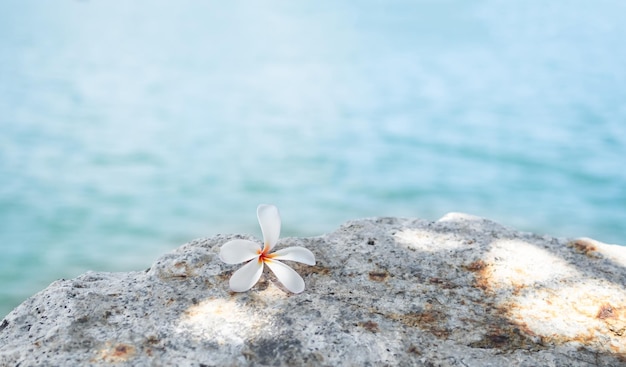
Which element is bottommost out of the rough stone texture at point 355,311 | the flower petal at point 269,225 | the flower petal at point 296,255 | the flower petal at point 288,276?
the rough stone texture at point 355,311

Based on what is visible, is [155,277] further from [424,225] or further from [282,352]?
[424,225]

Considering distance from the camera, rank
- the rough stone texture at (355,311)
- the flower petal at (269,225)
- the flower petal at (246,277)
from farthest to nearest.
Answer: the flower petal at (269,225), the flower petal at (246,277), the rough stone texture at (355,311)

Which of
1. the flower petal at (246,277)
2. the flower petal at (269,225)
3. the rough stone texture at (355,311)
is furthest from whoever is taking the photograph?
the flower petal at (269,225)

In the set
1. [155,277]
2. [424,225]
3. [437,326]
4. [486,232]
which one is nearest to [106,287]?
[155,277]

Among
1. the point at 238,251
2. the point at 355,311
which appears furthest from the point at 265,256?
the point at 355,311

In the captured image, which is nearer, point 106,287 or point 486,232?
point 106,287

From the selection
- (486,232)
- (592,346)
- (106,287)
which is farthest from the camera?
(486,232)

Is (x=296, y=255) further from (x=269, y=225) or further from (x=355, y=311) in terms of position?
(x=355, y=311)
